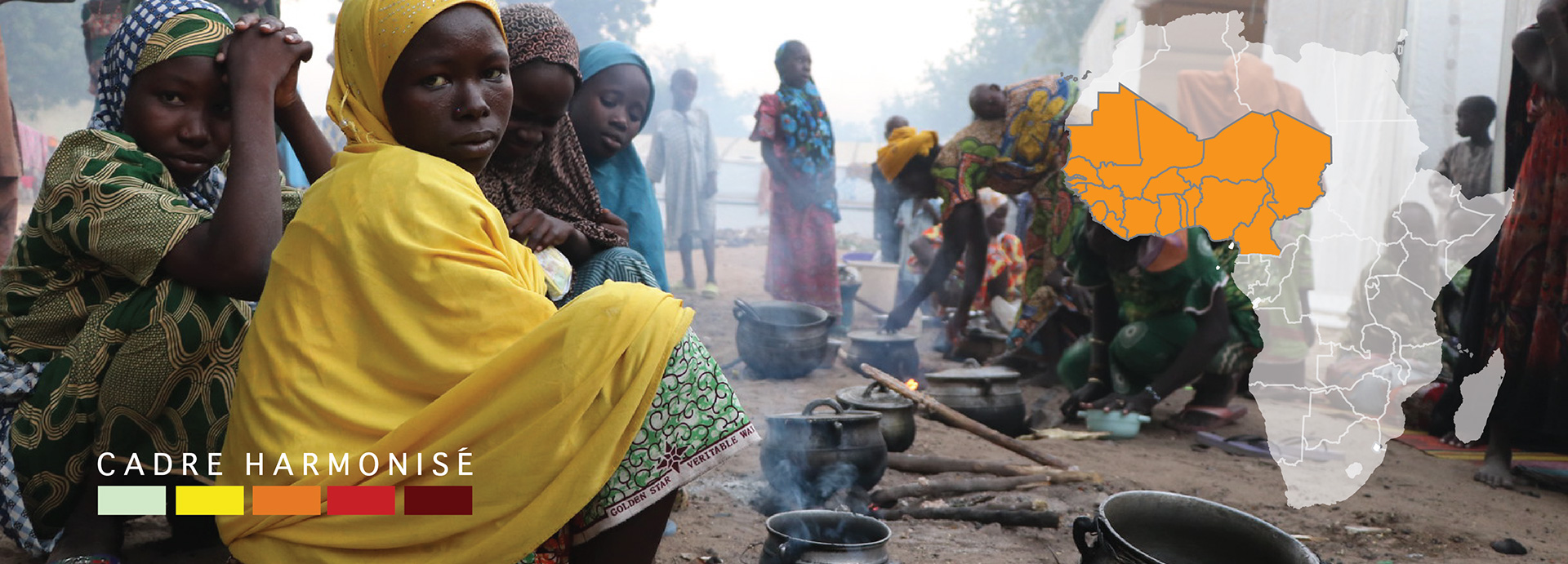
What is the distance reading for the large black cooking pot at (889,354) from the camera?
6.13 meters

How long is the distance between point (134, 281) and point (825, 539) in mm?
1697

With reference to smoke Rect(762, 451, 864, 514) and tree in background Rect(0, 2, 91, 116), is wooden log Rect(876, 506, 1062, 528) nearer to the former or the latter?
smoke Rect(762, 451, 864, 514)

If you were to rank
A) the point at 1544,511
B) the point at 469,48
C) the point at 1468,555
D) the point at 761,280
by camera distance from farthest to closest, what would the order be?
the point at 761,280
the point at 1544,511
the point at 1468,555
the point at 469,48

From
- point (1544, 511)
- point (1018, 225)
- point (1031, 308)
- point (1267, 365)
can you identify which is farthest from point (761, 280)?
point (1544, 511)

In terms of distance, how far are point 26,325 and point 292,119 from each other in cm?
73

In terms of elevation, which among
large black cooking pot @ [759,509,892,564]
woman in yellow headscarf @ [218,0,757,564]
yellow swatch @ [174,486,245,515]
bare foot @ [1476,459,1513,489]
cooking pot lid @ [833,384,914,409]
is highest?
woman in yellow headscarf @ [218,0,757,564]

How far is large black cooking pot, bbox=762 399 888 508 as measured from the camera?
10.4ft

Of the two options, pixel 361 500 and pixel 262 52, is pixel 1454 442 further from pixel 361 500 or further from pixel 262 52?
pixel 262 52

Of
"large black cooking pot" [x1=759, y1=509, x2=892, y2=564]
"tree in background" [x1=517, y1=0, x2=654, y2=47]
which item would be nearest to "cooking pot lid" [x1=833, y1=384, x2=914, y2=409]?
"large black cooking pot" [x1=759, y1=509, x2=892, y2=564]

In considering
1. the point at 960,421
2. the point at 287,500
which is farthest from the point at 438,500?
the point at 960,421

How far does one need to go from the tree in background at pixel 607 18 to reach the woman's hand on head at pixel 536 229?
1979 cm

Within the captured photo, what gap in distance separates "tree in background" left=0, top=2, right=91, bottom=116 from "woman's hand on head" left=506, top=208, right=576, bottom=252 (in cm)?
2975

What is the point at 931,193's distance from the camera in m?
7.80

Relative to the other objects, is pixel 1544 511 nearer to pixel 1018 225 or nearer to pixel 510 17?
pixel 510 17
